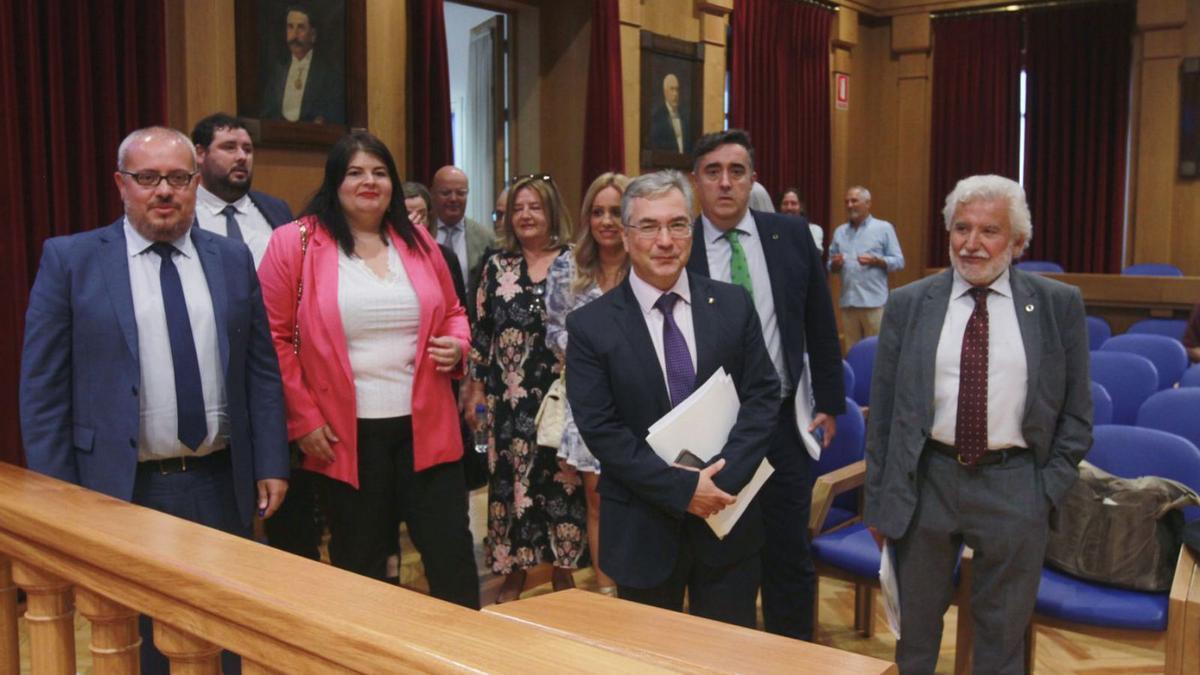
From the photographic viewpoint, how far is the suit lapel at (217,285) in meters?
2.32

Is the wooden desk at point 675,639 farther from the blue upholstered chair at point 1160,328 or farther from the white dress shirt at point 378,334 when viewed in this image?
the blue upholstered chair at point 1160,328

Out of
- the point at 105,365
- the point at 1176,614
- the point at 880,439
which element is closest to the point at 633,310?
the point at 880,439

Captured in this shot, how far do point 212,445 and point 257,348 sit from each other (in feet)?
0.86

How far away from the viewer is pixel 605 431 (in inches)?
87.8

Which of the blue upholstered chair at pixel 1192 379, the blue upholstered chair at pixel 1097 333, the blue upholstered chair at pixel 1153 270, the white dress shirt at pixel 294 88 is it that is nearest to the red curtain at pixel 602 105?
the white dress shirt at pixel 294 88

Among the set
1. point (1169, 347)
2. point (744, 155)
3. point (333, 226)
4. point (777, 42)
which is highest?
point (777, 42)

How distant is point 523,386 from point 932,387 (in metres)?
1.53

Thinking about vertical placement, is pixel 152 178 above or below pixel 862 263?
above

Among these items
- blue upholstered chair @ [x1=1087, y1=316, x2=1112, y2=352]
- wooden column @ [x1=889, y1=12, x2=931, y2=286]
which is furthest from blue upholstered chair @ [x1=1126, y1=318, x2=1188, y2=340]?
wooden column @ [x1=889, y1=12, x2=931, y2=286]

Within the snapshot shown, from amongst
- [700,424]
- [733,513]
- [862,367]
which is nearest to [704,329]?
[700,424]

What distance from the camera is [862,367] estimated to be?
4.83 metres

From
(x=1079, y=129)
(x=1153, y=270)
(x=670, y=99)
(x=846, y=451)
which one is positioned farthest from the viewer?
(x=1079, y=129)

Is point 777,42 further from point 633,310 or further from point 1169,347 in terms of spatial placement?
point 633,310

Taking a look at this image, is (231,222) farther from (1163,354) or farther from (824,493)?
(1163,354)
